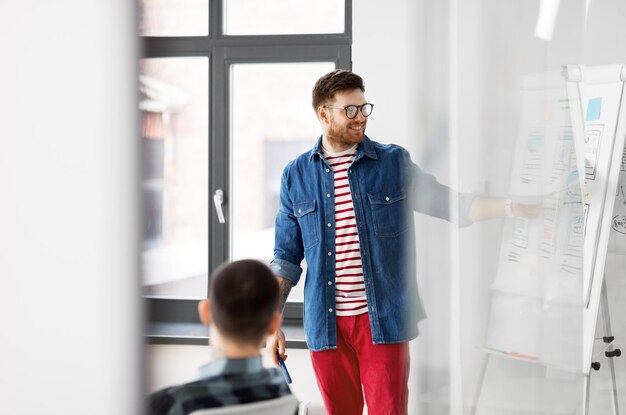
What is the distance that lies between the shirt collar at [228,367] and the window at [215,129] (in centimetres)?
174

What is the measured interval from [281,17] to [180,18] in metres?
0.41

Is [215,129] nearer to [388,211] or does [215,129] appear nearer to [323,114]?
[323,114]

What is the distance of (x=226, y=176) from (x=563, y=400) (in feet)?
5.90

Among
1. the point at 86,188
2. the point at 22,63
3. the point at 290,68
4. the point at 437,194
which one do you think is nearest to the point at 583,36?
the point at 437,194

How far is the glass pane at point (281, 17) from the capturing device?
2963mm

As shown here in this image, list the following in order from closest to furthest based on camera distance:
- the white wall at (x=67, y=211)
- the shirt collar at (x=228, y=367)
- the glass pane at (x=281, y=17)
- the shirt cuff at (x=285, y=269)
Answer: the shirt collar at (x=228, y=367)
the white wall at (x=67, y=211)
the shirt cuff at (x=285, y=269)
the glass pane at (x=281, y=17)

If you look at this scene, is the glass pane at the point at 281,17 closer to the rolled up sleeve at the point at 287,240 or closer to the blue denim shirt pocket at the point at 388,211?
the rolled up sleeve at the point at 287,240

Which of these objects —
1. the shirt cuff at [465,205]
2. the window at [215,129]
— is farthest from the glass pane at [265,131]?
the shirt cuff at [465,205]

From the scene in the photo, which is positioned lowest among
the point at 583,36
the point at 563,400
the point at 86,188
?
the point at 563,400

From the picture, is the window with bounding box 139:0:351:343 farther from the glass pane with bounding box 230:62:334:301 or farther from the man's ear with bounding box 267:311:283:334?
the man's ear with bounding box 267:311:283:334

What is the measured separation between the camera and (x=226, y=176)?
9.86 feet

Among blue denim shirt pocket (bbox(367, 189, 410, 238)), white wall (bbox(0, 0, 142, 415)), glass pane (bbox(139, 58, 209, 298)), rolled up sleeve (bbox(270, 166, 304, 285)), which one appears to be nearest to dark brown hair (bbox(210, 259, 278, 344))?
white wall (bbox(0, 0, 142, 415))

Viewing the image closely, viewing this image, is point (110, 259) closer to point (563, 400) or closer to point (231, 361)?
point (231, 361)

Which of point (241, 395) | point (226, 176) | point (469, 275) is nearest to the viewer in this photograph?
point (241, 395)
